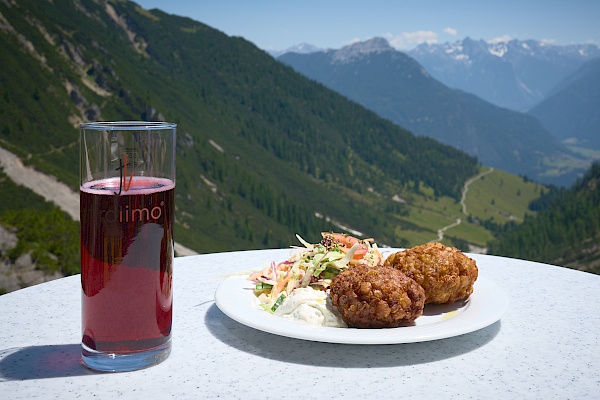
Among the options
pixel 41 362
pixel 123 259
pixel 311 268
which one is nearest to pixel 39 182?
pixel 311 268

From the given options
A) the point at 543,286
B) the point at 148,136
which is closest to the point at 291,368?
the point at 148,136

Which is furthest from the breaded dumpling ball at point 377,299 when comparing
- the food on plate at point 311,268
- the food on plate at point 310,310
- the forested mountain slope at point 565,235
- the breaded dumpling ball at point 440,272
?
the forested mountain slope at point 565,235

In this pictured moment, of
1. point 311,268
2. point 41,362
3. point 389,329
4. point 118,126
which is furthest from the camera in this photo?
point 311,268

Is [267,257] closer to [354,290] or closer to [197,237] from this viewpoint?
[354,290]

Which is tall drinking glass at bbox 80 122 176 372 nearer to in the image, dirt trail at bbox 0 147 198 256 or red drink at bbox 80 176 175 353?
red drink at bbox 80 176 175 353

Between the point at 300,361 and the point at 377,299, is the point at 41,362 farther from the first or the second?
the point at 377,299

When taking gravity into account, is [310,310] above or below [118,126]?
below

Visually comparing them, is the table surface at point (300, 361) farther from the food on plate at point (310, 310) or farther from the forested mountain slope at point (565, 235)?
the forested mountain slope at point (565, 235)
